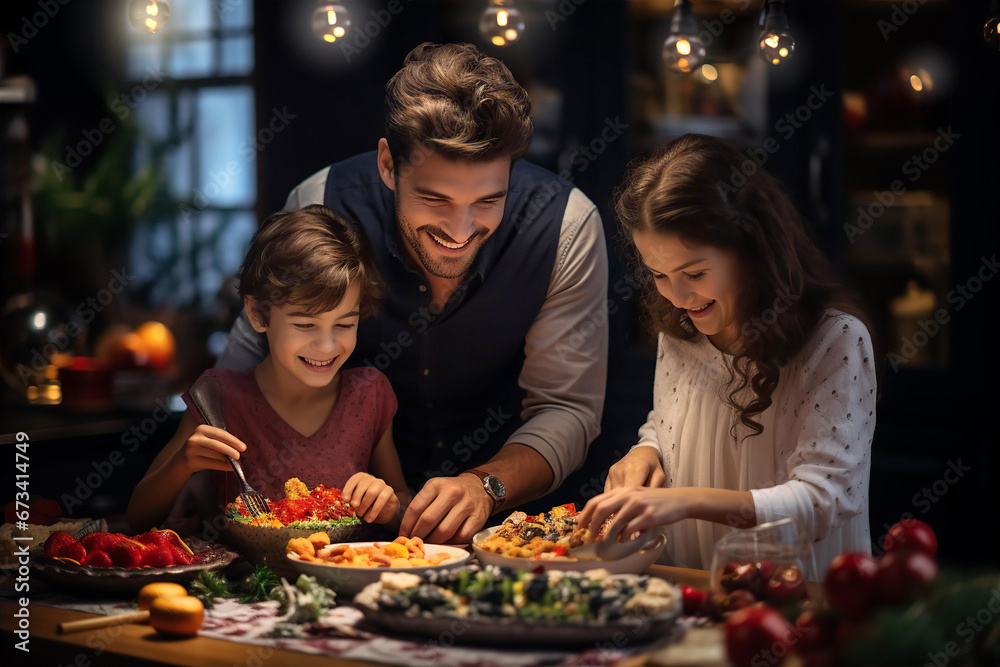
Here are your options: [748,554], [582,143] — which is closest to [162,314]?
[582,143]

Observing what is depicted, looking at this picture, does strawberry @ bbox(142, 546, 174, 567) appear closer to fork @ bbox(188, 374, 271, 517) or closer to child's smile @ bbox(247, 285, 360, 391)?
fork @ bbox(188, 374, 271, 517)

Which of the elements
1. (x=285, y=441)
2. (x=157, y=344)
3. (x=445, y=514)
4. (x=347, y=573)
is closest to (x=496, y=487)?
(x=445, y=514)

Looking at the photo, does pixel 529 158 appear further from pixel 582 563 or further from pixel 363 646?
pixel 363 646

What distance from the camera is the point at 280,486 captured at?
191 cm

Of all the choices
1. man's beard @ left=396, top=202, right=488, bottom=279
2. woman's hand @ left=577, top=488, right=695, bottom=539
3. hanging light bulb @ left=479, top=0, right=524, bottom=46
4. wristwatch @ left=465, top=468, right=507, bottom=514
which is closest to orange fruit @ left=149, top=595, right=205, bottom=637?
woman's hand @ left=577, top=488, right=695, bottom=539

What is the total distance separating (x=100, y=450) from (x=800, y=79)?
252 cm

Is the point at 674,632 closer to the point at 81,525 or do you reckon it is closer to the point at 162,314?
the point at 81,525

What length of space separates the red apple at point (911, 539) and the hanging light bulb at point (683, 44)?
44.4 inches

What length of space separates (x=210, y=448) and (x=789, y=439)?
103 cm

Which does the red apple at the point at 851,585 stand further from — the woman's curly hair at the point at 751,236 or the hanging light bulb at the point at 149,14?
the hanging light bulb at the point at 149,14

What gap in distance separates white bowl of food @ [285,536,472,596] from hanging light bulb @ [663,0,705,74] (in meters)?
1.15

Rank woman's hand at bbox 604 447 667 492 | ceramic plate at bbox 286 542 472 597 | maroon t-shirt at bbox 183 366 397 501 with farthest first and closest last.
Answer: maroon t-shirt at bbox 183 366 397 501
woman's hand at bbox 604 447 667 492
ceramic plate at bbox 286 542 472 597

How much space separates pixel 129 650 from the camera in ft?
4.12

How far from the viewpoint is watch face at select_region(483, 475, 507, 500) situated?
1.92m
